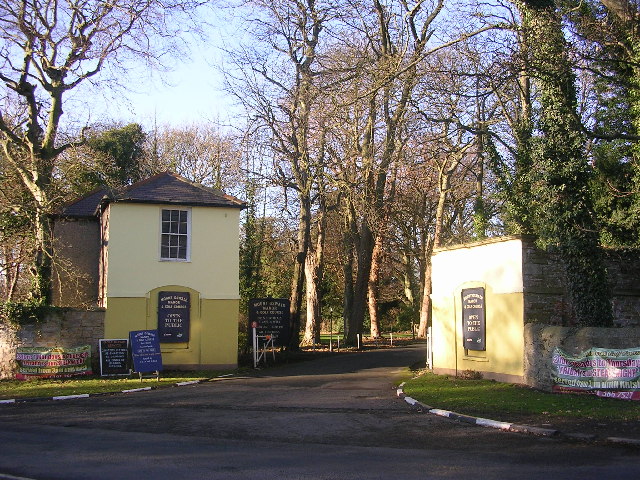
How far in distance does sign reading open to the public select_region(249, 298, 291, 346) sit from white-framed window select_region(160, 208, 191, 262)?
3834 millimetres

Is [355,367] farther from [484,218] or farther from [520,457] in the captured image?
[520,457]

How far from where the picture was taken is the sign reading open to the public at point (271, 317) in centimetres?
2598

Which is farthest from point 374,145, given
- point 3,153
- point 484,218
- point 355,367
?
point 3,153

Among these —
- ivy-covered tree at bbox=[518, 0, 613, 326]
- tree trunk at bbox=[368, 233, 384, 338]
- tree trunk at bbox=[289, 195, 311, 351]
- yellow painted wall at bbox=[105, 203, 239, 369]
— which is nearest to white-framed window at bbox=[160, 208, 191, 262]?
yellow painted wall at bbox=[105, 203, 239, 369]

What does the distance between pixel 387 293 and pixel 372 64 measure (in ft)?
104

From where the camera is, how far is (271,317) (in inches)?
1035

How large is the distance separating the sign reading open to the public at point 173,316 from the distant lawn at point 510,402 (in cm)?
859

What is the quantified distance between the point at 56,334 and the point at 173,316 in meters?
3.79

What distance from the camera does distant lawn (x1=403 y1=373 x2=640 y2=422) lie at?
502 inches

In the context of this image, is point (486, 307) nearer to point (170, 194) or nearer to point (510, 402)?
point (510, 402)

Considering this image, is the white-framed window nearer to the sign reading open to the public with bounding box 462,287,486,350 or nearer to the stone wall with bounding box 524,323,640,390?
the sign reading open to the public with bounding box 462,287,486,350

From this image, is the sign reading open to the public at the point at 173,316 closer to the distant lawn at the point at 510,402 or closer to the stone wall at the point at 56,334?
the stone wall at the point at 56,334

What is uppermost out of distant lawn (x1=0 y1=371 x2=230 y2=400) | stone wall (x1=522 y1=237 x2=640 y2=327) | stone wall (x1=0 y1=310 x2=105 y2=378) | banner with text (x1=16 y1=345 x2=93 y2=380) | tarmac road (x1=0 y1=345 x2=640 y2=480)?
stone wall (x1=522 y1=237 x2=640 y2=327)

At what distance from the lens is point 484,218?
26.8 m
